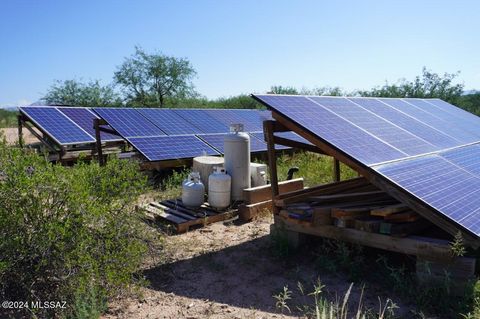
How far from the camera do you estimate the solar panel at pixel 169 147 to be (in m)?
8.92

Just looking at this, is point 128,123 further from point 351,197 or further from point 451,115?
point 451,115

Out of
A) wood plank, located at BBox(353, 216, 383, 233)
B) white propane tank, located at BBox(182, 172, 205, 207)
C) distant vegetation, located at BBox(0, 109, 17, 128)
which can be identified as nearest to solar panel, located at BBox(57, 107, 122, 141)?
white propane tank, located at BBox(182, 172, 205, 207)

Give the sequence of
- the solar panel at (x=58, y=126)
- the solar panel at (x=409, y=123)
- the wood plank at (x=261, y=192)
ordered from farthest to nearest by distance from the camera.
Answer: the solar panel at (x=58, y=126) → the wood plank at (x=261, y=192) → the solar panel at (x=409, y=123)

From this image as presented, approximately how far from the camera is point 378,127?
18.2ft

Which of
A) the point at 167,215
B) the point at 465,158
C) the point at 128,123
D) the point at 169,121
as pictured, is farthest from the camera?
the point at 169,121

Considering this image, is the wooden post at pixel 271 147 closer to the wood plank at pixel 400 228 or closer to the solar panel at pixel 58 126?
the wood plank at pixel 400 228

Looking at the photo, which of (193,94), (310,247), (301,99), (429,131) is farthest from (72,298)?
(193,94)

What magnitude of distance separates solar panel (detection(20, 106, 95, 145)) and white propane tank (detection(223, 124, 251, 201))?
21.0 feet

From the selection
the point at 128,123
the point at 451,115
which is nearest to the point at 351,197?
the point at 451,115

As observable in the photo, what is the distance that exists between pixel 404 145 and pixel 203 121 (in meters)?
7.83

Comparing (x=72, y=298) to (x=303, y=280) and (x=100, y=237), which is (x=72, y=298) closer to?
(x=100, y=237)

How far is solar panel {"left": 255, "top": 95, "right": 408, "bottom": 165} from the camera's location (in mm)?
4422

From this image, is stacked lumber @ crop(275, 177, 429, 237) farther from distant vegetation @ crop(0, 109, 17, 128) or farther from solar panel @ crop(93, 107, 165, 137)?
distant vegetation @ crop(0, 109, 17, 128)

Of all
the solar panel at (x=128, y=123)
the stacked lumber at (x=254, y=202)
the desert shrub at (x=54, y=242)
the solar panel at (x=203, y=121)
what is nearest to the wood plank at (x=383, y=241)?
the stacked lumber at (x=254, y=202)
